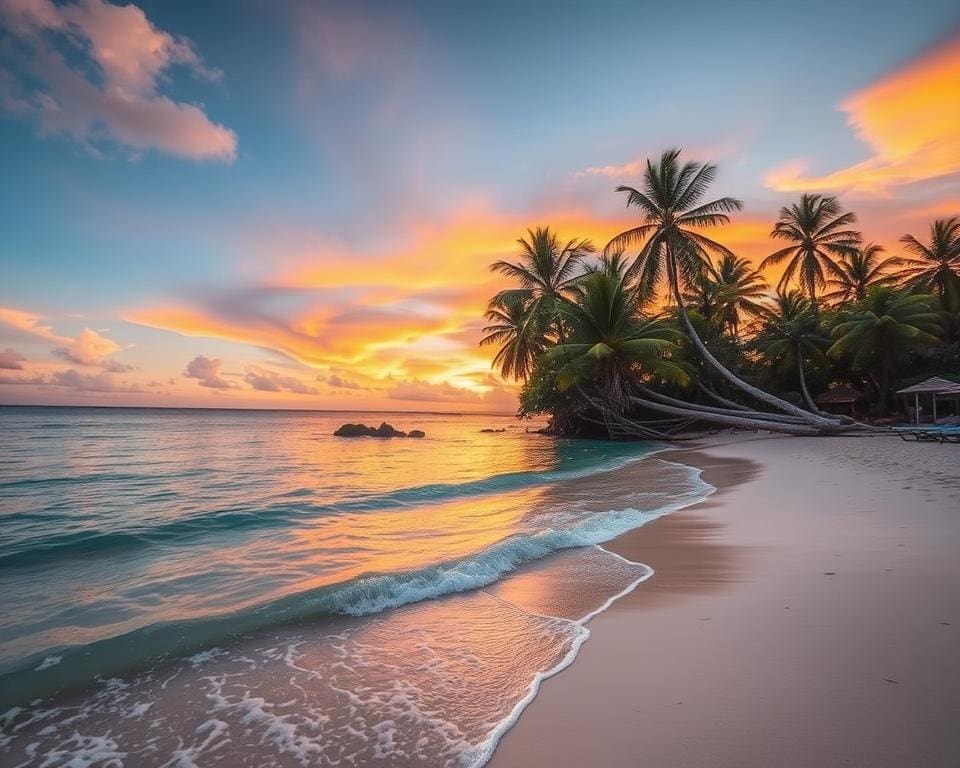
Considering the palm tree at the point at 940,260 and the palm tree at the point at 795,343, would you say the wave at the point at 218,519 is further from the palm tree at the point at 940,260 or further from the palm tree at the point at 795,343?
the palm tree at the point at 940,260

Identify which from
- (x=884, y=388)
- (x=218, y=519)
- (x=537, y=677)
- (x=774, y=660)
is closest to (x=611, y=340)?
(x=884, y=388)

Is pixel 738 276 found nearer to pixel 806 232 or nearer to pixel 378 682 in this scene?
pixel 806 232

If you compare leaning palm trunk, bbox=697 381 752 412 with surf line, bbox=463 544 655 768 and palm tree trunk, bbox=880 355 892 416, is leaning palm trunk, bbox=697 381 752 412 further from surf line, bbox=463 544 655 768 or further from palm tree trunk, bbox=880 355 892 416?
surf line, bbox=463 544 655 768

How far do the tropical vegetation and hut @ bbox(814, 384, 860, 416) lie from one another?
32.9 inches

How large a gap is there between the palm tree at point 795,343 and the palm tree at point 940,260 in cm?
767

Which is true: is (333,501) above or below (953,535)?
below

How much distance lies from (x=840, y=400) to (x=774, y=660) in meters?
31.9

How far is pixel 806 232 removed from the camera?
98.4ft

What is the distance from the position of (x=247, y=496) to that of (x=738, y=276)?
35.5 meters

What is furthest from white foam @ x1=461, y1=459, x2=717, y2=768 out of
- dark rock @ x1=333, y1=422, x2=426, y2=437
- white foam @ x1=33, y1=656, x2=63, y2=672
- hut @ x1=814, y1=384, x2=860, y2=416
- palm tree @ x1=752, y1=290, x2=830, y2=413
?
dark rock @ x1=333, y1=422, x2=426, y2=437

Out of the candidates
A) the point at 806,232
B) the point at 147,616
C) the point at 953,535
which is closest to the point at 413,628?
the point at 147,616

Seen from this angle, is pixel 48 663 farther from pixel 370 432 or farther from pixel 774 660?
pixel 370 432

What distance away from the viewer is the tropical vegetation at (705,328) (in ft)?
75.8

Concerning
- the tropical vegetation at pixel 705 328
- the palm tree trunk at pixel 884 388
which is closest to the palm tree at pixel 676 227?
the tropical vegetation at pixel 705 328
